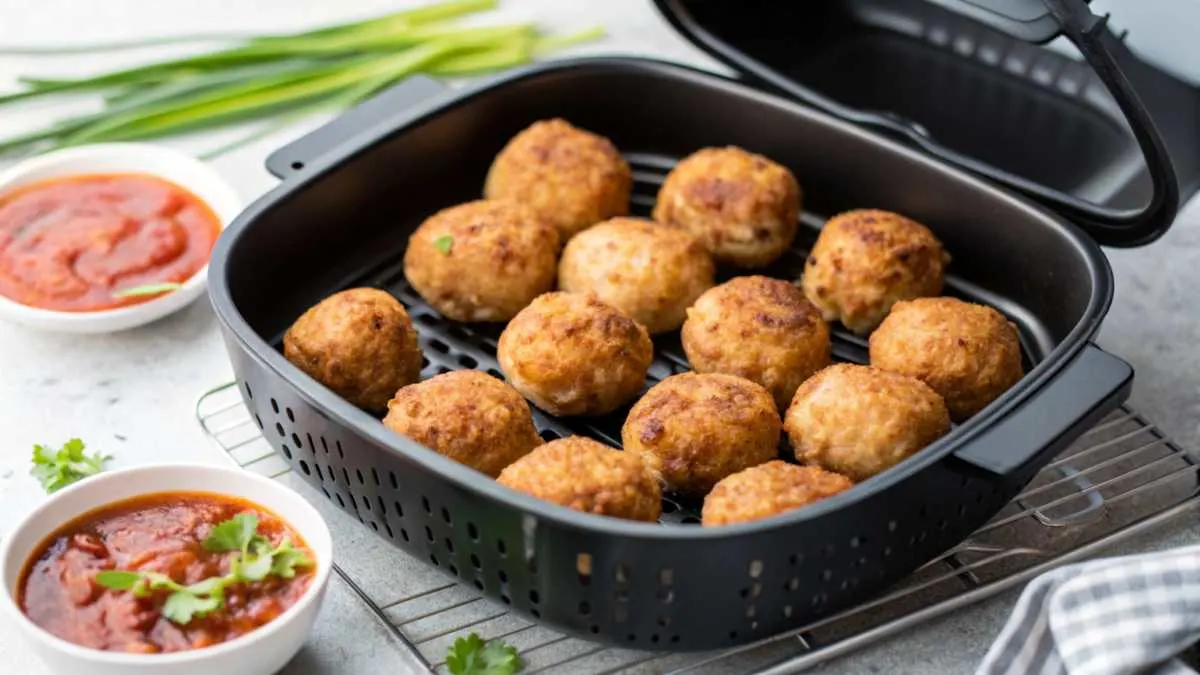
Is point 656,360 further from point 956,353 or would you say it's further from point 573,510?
point 573,510

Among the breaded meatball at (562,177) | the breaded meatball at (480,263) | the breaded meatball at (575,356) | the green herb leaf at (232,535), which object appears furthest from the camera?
the breaded meatball at (562,177)

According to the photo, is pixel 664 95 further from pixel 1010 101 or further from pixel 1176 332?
pixel 1176 332

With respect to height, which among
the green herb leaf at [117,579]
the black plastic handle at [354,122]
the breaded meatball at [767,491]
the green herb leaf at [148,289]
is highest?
the black plastic handle at [354,122]

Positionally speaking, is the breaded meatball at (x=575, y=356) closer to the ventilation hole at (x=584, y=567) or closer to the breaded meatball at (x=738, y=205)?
the breaded meatball at (x=738, y=205)

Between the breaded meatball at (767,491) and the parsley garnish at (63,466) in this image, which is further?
the parsley garnish at (63,466)

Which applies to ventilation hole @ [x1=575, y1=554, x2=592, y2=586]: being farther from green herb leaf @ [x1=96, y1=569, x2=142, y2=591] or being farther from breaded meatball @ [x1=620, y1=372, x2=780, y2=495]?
green herb leaf @ [x1=96, y1=569, x2=142, y2=591]

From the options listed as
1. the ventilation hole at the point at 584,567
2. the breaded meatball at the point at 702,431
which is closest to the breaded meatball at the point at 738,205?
the breaded meatball at the point at 702,431

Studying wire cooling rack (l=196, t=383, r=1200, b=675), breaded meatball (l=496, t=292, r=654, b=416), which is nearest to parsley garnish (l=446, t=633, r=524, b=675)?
wire cooling rack (l=196, t=383, r=1200, b=675)
